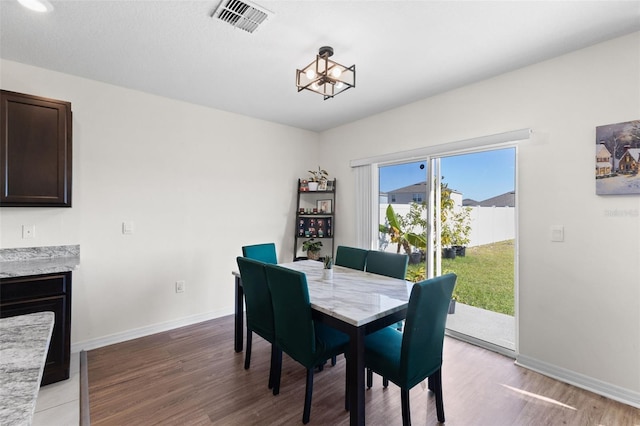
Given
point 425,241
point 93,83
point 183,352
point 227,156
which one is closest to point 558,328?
point 425,241

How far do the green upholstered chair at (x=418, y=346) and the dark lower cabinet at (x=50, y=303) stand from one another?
2315 mm

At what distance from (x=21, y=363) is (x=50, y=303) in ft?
6.24

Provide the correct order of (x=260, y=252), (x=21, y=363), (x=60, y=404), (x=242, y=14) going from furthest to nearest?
(x=260, y=252), (x=60, y=404), (x=242, y=14), (x=21, y=363)

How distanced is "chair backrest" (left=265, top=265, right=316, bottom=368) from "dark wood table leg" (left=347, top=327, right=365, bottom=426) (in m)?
0.30

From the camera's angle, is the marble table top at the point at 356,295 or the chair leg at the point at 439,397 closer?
the marble table top at the point at 356,295

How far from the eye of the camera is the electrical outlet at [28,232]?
8.36 ft

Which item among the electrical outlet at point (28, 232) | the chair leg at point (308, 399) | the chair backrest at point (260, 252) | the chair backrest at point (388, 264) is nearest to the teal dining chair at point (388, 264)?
the chair backrest at point (388, 264)

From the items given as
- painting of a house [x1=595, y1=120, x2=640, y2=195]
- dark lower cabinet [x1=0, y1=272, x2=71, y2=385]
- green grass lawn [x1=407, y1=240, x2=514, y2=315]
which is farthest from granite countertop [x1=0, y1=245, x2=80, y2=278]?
painting of a house [x1=595, y1=120, x2=640, y2=195]

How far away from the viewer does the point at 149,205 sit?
321 cm

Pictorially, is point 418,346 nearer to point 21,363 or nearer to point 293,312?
point 293,312

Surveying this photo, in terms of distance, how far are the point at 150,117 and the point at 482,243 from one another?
3.76 m

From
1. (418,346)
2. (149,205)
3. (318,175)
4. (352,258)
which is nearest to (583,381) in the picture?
(418,346)

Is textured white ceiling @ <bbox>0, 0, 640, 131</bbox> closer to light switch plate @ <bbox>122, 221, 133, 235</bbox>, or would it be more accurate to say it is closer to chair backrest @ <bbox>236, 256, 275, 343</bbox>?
light switch plate @ <bbox>122, 221, 133, 235</bbox>

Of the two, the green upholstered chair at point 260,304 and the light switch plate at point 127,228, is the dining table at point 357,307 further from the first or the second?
the light switch plate at point 127,228
